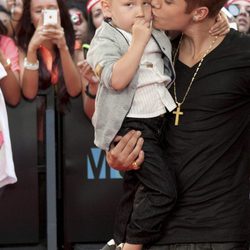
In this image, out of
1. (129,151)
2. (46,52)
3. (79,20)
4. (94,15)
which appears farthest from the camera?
(79,20)

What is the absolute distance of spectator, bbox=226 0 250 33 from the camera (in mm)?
4863

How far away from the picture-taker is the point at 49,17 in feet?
13.8

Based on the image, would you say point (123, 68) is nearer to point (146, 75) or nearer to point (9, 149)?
point (146, 75)

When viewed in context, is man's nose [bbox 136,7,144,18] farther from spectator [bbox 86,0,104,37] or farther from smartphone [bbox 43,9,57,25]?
spectator [bbox 86,0,104,37]

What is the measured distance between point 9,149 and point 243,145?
6.26 ft

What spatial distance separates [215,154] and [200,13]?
466mm

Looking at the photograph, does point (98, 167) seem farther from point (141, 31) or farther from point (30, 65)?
point (141, 31)

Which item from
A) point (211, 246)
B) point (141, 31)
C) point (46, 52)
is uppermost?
point (141, 31)

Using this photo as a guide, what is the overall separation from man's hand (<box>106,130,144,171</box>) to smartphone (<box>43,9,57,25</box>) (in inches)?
79.0

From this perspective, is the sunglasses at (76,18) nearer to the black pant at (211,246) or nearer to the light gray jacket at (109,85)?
the light gray jacket at (109,85)

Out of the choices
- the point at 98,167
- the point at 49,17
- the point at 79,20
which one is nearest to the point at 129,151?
the point at 98,167

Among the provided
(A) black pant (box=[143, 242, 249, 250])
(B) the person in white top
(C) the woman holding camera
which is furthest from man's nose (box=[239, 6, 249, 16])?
(A) black pant (box=[143, 242, 249, 250])

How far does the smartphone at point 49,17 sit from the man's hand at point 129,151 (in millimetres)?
2007

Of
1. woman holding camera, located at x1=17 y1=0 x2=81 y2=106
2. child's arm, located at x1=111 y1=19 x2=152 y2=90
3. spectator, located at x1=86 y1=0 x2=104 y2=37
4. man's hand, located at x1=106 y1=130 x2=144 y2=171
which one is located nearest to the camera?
child's arm, located at x1=111 y1=19 x2=152 y2=90
